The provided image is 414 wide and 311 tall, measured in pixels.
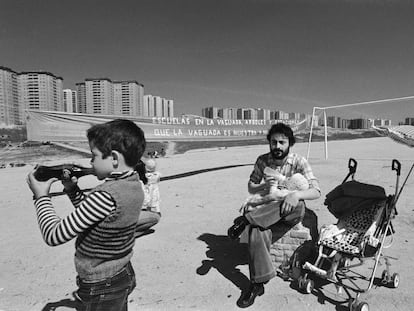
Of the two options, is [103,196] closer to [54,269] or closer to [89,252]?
[89,252]

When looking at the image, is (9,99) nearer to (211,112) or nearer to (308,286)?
(211,112)

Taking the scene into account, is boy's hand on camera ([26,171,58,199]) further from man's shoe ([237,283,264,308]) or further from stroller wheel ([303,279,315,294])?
stroller wheel ([303,279,315,294])

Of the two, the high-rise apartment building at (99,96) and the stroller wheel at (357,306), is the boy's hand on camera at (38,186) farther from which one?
the high-rise apartment building at (99,96)

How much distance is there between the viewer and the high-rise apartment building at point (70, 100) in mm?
30108

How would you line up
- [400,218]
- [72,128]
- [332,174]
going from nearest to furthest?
[400,218]
[332,174]
[72,128]

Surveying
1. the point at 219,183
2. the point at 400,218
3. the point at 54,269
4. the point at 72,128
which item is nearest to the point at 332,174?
the point at 219,183

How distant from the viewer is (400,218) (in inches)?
187

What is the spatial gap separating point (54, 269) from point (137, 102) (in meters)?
29.5

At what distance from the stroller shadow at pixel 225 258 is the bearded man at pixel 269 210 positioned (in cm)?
36

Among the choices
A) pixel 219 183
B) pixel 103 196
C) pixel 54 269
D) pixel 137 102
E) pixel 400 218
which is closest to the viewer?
pixel 103 196

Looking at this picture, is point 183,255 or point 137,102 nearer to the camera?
point 183,255

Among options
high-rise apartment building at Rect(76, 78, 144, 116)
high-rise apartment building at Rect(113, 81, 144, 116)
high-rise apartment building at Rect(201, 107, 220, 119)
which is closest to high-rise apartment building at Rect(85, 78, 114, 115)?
high-rise apartment building at Rect(76, 78, 144, 116)

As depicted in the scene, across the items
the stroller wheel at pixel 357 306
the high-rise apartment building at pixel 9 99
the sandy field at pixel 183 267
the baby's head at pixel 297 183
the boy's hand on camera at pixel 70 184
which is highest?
the high-rise apartment building at pixel 9 99

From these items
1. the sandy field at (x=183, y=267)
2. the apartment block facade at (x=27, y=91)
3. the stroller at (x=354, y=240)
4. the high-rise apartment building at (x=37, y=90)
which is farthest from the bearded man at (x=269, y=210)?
the high-rise apartment building at (x=37, y=90)
